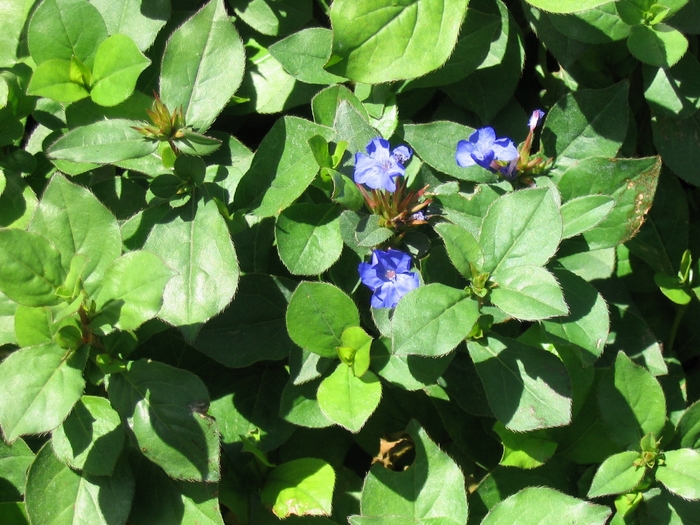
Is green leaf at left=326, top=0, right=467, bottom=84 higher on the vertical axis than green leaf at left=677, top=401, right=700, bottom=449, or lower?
higher

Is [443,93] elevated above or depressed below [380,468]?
above

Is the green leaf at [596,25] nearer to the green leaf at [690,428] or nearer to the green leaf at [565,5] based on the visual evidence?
the green leaf at [565,5]

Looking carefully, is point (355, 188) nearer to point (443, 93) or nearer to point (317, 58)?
point (317, 58)

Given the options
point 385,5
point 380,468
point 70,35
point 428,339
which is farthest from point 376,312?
point 70,35

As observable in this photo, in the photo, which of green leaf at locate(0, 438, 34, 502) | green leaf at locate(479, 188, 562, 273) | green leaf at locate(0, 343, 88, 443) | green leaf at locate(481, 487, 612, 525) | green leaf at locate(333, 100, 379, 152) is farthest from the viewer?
green leaf at locate(0, 438, 34, 502)

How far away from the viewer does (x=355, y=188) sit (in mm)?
1918

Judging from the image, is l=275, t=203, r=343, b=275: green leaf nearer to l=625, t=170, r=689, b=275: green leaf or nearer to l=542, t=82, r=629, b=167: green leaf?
l=542, t=82, r=629, b=167: green leaf

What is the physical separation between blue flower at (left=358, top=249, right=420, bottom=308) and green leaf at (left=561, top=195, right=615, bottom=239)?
1.49ft

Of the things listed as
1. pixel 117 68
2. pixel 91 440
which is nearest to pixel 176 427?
pixel 91 440

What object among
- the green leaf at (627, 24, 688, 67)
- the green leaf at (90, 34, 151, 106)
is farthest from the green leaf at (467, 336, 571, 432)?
the green leaf at (90, 34, 151, 106)

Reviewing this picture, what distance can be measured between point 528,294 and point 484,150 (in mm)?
494

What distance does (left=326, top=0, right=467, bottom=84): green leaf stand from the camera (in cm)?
Result: 197

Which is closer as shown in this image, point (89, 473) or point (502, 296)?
point (502, 296)

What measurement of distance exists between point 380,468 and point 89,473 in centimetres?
84
